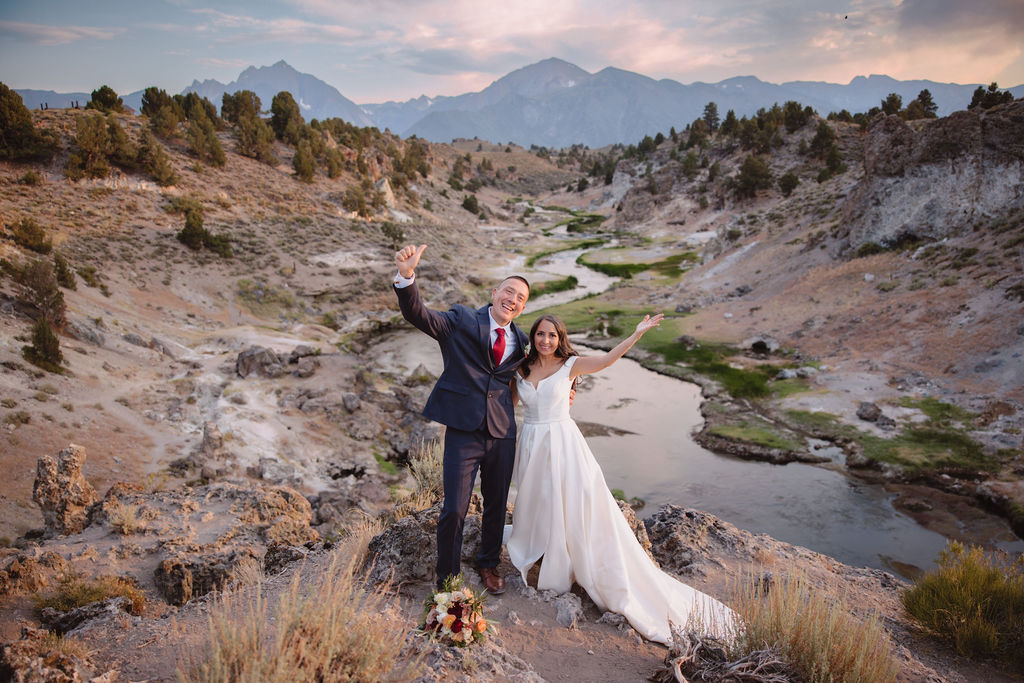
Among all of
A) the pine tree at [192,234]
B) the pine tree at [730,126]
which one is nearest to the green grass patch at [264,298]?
the pine tree at [192,234]

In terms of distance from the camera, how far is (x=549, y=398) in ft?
14.8

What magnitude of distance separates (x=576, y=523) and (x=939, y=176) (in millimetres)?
28672

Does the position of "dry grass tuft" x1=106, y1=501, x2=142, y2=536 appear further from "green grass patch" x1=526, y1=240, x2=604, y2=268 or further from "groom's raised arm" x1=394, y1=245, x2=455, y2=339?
"green grass patch" x1=526, y1=240, x2=604, y2=268

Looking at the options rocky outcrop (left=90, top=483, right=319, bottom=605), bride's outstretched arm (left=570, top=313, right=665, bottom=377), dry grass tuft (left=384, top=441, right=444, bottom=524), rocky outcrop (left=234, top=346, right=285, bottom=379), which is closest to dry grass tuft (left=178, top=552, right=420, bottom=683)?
bride's outstretched arm (left=570, top=313, right=665, bottom=377)

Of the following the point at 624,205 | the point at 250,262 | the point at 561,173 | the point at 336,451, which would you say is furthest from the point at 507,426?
the point at 561,173

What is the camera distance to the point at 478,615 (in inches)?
137

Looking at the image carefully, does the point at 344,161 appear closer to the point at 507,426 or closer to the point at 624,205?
the point at 624,205

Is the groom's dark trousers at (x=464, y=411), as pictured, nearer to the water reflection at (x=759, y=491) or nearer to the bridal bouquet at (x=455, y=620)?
the bridal bouquet at (x=455, y=620)

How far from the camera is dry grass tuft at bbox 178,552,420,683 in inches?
93.6

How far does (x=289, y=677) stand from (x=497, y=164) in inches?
4670

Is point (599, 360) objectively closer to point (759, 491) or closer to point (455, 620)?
point (455, 620)

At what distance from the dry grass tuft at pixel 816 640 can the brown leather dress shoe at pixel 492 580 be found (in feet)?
6.27

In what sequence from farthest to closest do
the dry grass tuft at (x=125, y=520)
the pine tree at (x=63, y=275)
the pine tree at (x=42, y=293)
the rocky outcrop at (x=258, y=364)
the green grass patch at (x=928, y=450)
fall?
1. the pine tree at (x=63, y=275)
2. the rocky outcrop at (x=258, y=364)
3. the pine tree at (x=42, y=293)
4. the green grass patch at (x=928, y=450)
5. the dry grass tuft at (x=125, y=520)

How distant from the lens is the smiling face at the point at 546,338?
451 cm
